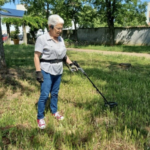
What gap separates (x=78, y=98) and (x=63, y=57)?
4.31 feet

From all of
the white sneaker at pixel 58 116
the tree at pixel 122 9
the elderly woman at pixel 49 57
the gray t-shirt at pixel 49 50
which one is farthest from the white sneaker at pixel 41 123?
the tree at pixel 122 9

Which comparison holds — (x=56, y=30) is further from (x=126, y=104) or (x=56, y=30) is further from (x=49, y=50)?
(x=126, y=104)

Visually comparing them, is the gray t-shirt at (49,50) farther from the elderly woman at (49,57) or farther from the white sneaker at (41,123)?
the white sneaker at (41,123)

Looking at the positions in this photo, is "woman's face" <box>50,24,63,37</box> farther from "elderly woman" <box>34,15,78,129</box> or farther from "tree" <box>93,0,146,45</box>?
"tree" <box>93,0,146,45</box>

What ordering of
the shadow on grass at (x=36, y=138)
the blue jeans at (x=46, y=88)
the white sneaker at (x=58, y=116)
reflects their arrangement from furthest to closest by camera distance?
the white sneaker at (x=58, y=116) < the blue jeans at (x=46, y=88) < the shadow on grass at (x=36, y=138)

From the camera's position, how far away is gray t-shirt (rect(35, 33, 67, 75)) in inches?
111

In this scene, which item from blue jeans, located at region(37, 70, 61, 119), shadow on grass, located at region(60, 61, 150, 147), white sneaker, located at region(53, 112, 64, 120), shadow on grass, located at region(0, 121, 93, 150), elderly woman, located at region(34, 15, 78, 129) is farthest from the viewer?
white sneaker, located at region(53, 112, 64, 120)

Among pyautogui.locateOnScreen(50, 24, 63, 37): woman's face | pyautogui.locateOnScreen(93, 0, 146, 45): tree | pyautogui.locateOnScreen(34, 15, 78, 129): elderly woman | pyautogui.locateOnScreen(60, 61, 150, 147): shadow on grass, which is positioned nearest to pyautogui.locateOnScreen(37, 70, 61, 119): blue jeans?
pyautogui.locateOnScreen(34, 15, 78, 129): elderly woman

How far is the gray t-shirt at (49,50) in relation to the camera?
2.83 metres

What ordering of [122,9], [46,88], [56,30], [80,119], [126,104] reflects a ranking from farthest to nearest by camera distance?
[122,9], [126,104], [80,119], [46,88], [56,30]

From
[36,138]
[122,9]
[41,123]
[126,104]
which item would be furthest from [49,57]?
[122,9]

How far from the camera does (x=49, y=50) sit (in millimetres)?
2883

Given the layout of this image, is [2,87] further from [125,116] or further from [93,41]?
[93,41]

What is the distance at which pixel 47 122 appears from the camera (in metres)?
3.24
